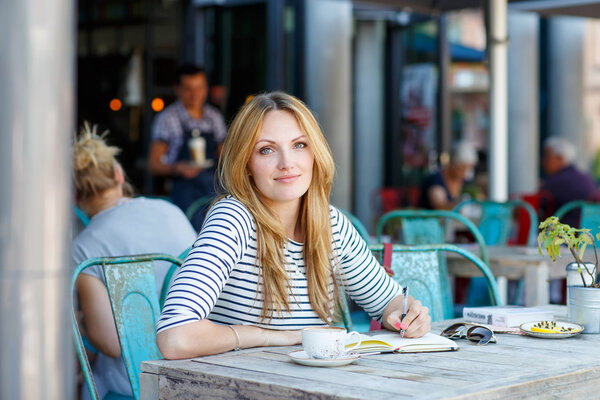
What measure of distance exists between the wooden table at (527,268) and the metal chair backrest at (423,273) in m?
0.89

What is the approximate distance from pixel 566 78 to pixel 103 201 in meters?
9.01

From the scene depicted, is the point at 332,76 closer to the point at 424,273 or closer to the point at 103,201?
the point at 103,201

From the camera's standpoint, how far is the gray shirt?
277cm

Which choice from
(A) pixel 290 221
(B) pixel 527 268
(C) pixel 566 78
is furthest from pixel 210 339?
(C) pixel 566 78

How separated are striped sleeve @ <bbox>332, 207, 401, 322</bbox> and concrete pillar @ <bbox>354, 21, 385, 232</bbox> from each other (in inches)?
386

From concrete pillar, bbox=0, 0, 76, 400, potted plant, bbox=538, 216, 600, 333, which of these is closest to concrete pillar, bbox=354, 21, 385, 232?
potted plant, bbox=538, 216, 600, 333

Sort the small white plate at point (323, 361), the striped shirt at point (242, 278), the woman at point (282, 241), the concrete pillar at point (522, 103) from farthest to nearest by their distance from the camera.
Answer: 1. the concrete pillar at point (522, 103)
2. the woman at point (282, 241)
3. the striped shirt at point (242, 278)
4. the small white plate at point (323, 361)

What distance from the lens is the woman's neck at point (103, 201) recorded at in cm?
304

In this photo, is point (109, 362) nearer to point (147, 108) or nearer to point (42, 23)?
point (42, 23)

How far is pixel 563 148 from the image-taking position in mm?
7137

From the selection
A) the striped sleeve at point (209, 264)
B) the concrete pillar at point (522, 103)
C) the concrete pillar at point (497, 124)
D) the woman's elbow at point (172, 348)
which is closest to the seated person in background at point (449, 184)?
the concrete pillar at point (497, 124)

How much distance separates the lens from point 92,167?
9.86ft

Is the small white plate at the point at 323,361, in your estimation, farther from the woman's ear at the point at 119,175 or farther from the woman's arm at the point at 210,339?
the woman's ear at the point at 119,175

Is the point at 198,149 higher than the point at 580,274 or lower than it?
higher
